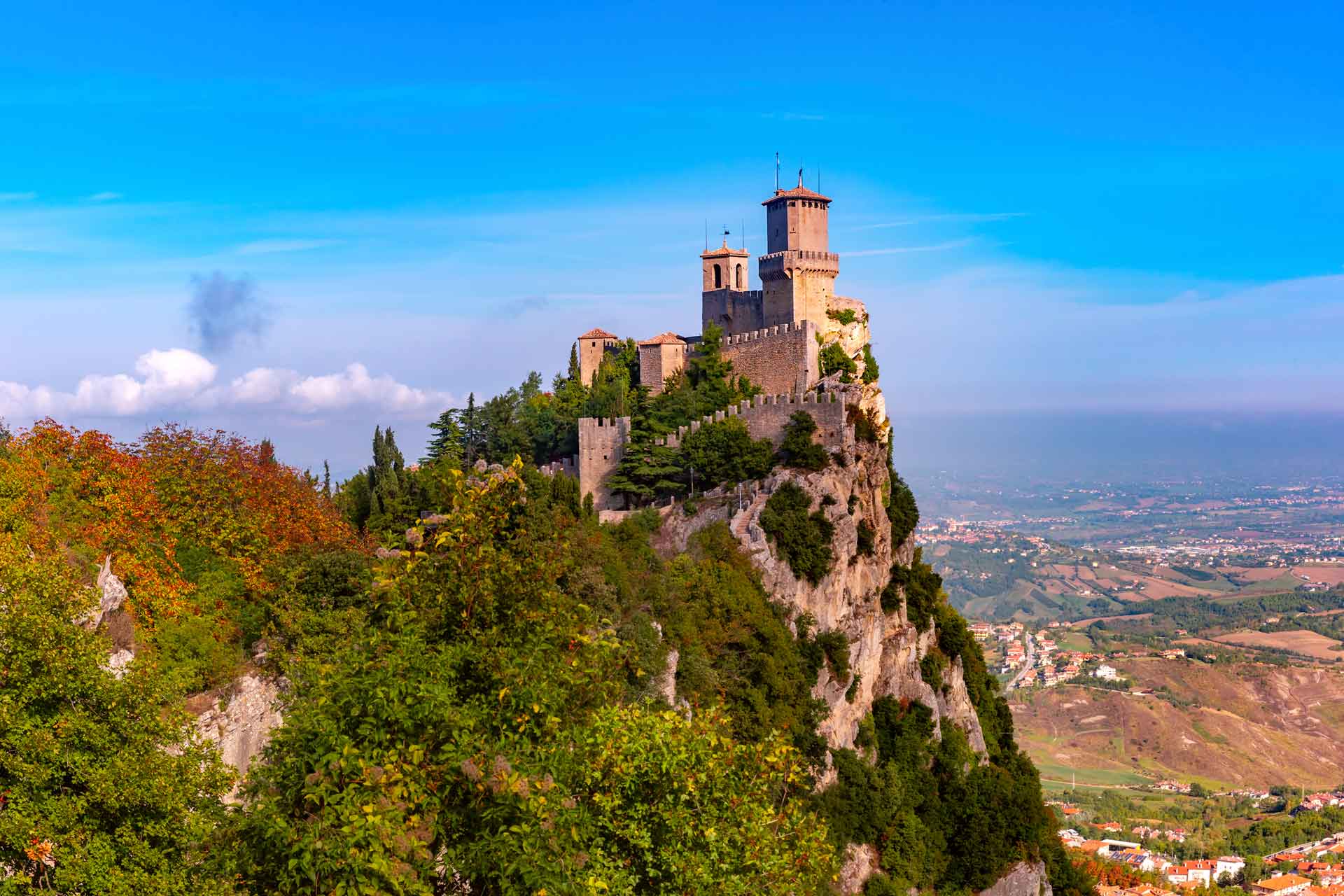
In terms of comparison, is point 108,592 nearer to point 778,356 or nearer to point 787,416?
point 787,416

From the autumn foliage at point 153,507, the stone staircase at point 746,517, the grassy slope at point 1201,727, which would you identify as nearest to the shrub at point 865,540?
the stone staircase at point 746,517

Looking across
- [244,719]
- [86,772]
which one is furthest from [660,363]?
[86,772]

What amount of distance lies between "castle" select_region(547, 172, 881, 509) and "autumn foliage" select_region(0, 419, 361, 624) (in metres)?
13.4

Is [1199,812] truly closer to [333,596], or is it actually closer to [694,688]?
[694,688]

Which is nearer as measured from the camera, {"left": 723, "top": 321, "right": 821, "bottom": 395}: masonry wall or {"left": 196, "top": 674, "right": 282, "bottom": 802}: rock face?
{"left": 196, "top": 674, "right": 282, "bottom": 802}: rock face

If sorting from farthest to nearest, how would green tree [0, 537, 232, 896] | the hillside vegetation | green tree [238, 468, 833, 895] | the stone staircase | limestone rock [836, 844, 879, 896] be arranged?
1. the stone staircase
2. limestone rock [836, 844, 879, 896]
3. green tree [0, 537, 232, 896]
4. the hillside vegetation
5. green tree [238, 468, 833, 895]

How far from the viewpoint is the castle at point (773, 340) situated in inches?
1796

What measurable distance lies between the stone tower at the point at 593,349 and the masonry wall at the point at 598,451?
6.75m

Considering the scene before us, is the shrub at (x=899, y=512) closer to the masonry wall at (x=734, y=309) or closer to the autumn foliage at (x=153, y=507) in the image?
the masonry wall at (x=734, y=309)

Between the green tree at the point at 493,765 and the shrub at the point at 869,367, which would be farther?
the shrub at the point at 869,367

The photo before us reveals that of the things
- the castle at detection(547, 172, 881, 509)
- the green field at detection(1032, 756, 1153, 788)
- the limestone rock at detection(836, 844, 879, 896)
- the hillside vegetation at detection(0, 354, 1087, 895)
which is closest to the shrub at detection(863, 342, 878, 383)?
the castle at detection(547, 172, 881, 509)

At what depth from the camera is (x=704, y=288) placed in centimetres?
5197

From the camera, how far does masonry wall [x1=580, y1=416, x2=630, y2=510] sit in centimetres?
4628

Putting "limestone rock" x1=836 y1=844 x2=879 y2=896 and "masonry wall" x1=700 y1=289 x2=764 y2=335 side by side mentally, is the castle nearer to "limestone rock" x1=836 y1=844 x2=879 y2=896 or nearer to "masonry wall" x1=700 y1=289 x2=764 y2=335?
"masonry wall" x1=700 y1=289 x2=764 y2=335
